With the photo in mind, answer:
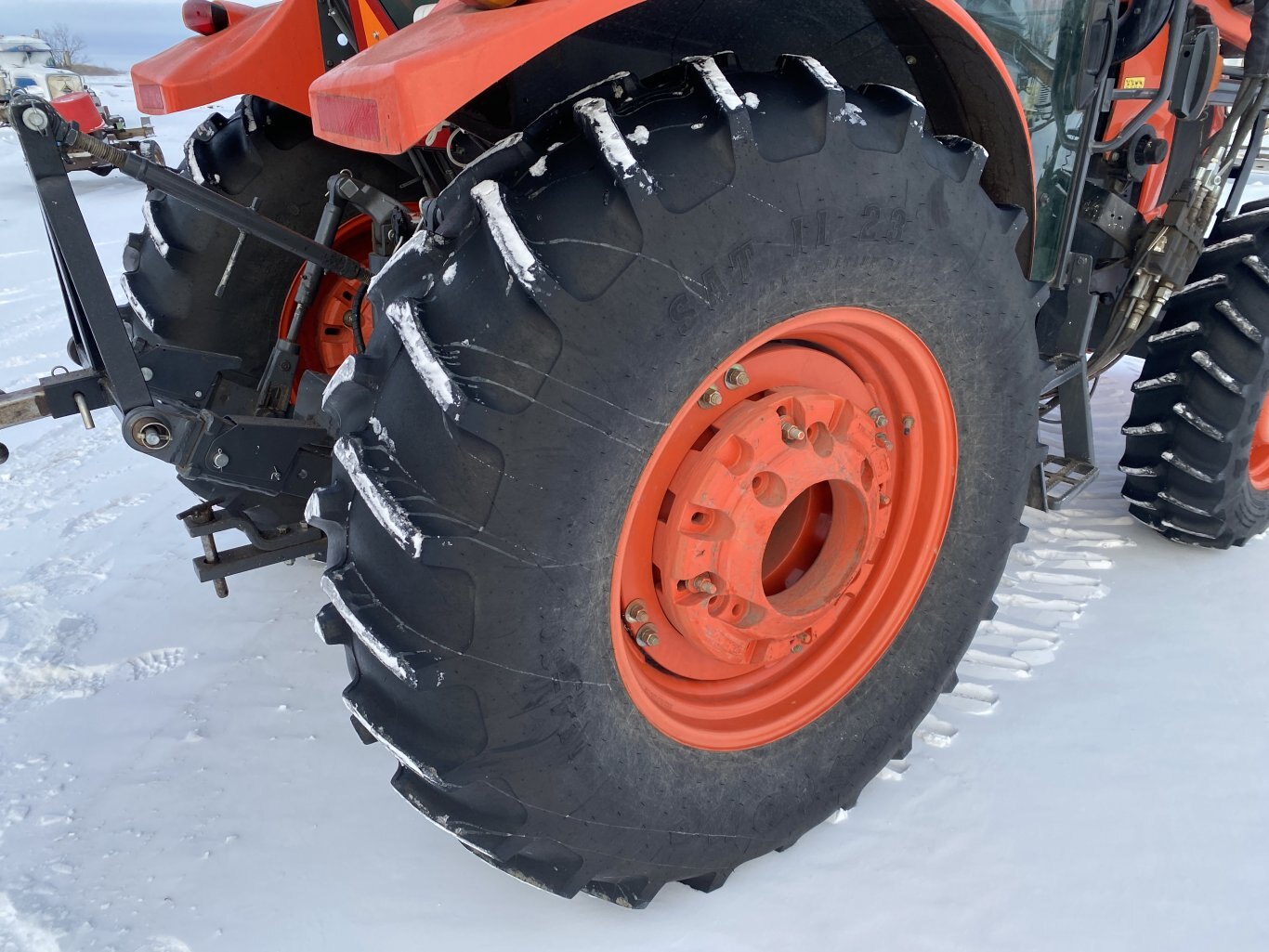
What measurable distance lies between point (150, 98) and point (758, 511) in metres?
1.81

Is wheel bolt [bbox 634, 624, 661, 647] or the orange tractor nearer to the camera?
the orange tractor

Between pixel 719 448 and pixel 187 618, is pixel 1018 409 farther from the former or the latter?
pixel 187 618

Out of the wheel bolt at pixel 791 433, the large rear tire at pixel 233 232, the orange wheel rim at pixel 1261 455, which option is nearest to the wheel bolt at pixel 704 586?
the wheel bolt at pixel 791 433

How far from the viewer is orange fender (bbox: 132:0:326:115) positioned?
81.7 inches

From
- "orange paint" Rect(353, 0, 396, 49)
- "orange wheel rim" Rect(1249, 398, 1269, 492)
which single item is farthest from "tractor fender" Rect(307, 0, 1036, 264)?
"orange wheel rim" Rect(1249, 398, 1269, 492)

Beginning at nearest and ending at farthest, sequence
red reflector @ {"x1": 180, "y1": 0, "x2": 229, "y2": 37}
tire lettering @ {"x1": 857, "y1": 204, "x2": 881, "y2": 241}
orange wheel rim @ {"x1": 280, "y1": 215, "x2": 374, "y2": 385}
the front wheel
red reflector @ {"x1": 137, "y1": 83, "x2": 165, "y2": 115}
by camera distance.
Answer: the front wheel < tire lettering @ {"x1": 857, "y1": 204, "x2": 881, "y2": 241} < red reflector @ {"x1": 137, "y1": 83, "x2": 165, "y2": 115} < red reflector @ {"x1": 180, "y1": 0, "x2": 229, "y2": 37} < orange wheel rim @ {"x1": 280, "y1": 215, "x2": 374, "y2": 385}

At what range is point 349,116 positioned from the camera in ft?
3.85

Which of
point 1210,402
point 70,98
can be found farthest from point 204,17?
point 70,98

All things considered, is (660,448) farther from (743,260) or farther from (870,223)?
(870,223)

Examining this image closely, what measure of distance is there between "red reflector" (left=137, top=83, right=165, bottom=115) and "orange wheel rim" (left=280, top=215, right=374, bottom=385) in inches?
18.9

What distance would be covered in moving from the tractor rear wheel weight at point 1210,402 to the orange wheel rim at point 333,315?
2.23 meters

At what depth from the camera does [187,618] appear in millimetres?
2594

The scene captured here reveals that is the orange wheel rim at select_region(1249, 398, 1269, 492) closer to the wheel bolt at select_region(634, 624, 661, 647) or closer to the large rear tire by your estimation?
the wheel bolt at select_region(634, 624, 661, 647)

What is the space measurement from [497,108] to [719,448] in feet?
2.59
